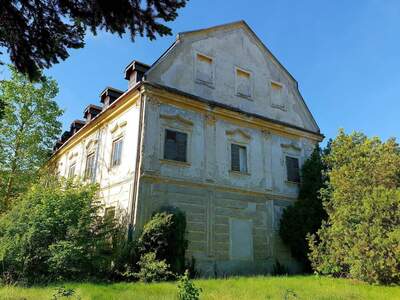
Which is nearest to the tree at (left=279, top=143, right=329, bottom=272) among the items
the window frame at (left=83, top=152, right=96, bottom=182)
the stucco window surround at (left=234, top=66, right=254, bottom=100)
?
the stucco window surround at (left=234, top=66, right=254, bottom=100)

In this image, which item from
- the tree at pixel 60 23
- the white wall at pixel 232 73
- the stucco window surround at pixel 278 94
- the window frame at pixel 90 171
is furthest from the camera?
the stucco window surround at pixel 278 94

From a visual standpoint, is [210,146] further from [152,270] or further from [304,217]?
[152,270]

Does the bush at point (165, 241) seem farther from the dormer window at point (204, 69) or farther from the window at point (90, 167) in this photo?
the dormer window at point (204, 69)

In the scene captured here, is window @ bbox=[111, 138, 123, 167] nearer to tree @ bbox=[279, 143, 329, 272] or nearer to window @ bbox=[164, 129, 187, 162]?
window @ bbox=[164, 129, 187, 162]

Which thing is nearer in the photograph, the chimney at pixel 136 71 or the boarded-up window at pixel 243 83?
the chimney at pixel 136 71

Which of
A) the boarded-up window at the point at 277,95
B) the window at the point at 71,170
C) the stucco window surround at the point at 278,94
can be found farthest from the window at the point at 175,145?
the window at the point at 71,170

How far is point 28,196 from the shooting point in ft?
47.3

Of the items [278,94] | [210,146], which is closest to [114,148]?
[210,146]

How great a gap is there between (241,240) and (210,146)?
15.2 ft

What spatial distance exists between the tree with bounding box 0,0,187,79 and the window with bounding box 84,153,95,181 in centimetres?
1438

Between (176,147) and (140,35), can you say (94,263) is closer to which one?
(176,147)

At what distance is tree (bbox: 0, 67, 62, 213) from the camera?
2305cm

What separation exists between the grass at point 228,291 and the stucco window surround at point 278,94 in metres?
11.1

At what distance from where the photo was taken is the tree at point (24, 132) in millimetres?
23047
